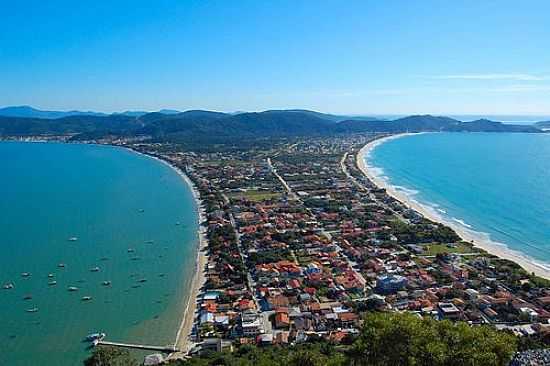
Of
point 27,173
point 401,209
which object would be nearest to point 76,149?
point 27,173

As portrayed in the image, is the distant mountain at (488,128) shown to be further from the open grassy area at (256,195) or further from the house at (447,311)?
the house at (447,311)

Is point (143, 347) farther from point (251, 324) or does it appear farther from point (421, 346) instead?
point (421, 346)

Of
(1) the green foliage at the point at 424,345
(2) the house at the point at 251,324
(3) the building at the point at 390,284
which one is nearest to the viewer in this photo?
(1) the green foliage at the point at 424,345

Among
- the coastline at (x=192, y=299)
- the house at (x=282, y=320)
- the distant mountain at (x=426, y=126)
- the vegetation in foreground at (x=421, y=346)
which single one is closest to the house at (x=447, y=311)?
the house at (x=282, y=320)

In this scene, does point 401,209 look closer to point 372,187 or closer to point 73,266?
point 372,187

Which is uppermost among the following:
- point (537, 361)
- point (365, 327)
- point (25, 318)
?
point (537, 361)

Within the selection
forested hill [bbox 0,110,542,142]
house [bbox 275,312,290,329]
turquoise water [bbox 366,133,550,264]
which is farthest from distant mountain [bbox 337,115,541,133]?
house [bbox 275,312,290,329]
